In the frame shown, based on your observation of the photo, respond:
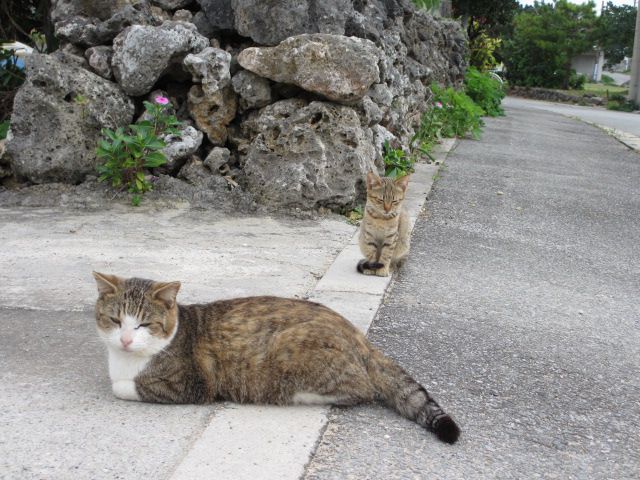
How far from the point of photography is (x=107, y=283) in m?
3.32

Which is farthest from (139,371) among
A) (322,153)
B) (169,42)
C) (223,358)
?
(169,42)

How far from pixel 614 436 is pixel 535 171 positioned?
8.05 meters

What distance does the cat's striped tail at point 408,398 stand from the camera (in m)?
3.05

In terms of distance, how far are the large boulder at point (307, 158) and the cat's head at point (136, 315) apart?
357 centimetres

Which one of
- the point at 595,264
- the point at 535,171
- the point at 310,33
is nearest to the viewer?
the point at 595,264

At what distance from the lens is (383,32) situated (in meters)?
9.31

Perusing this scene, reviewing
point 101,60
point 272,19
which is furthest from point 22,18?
point 272,19

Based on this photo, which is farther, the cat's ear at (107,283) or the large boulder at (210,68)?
the large boulder at (210,68)

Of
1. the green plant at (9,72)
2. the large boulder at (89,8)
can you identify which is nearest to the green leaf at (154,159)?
the large boulder at (89,8)

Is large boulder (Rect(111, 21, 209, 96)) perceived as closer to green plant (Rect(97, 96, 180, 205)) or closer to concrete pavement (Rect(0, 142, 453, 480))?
green plant (Rect(97, 96, 180, 205))

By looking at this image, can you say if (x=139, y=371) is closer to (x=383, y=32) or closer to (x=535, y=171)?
(x=383, y=32)

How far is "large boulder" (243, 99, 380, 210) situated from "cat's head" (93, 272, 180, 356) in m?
3.57

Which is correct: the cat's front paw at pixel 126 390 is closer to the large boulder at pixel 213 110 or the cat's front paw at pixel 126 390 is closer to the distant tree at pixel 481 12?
the large boulder at pixel 213 110

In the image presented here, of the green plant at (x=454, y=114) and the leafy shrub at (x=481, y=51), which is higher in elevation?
the leafy shrub at (x=481, y=51)
